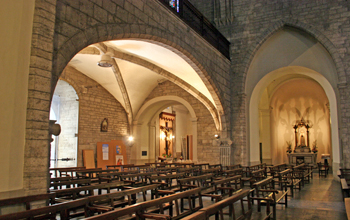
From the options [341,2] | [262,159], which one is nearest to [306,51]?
[341,2]

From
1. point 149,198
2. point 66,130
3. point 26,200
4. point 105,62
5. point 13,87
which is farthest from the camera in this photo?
point 66,130

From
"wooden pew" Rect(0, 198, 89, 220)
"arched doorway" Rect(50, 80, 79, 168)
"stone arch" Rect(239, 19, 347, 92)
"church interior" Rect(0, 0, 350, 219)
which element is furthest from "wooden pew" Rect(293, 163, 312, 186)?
"arched doorway" Rect(50, 80, 79, 168)

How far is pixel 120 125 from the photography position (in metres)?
14.0

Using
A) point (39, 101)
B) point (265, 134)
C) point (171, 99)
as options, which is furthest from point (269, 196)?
point (265, 134)

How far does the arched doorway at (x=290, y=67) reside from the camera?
11.3 meters

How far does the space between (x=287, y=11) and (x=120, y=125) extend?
346 inches

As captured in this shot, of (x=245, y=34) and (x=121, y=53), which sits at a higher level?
(x=245, y=34)

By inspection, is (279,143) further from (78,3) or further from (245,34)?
(78,3)

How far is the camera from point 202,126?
46.1 feet

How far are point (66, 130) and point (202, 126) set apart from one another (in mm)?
6100

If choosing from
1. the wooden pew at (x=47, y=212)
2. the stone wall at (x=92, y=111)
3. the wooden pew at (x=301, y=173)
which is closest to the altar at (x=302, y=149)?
the wooden pew at (x=301, y=173)

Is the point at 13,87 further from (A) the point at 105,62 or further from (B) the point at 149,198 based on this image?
(A) the point at 105,62

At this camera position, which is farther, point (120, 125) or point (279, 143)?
point (279, 143)

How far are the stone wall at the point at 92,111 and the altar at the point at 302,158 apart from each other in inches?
398
